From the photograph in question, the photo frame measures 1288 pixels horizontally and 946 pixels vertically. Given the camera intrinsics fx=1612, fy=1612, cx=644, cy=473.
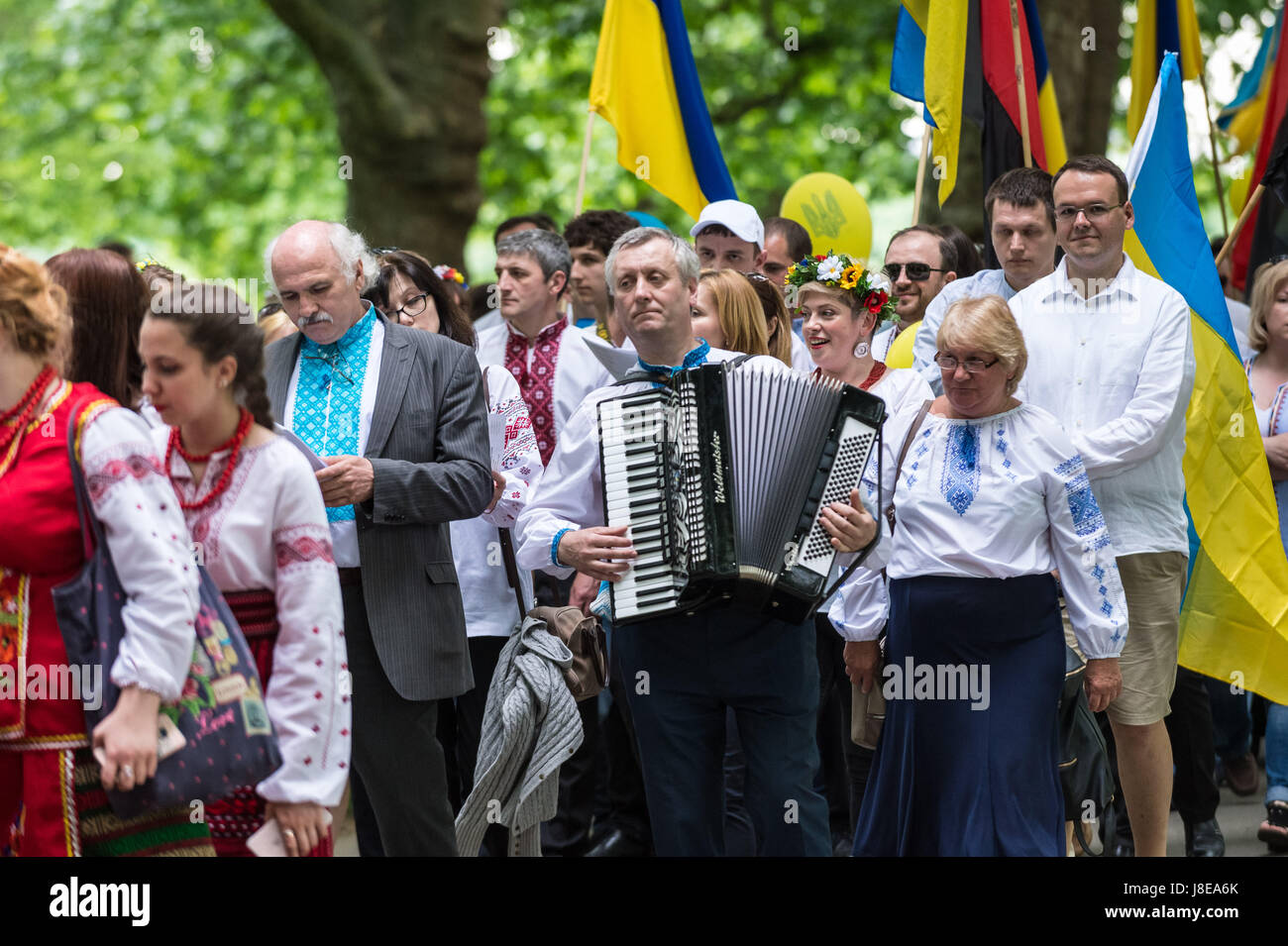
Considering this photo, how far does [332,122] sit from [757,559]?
13173 mm

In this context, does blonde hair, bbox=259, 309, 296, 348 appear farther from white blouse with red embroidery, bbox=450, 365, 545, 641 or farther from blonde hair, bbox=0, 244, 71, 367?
blonde hair, bbox=0, 244, 71, 367

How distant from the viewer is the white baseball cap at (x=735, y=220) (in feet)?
23.3

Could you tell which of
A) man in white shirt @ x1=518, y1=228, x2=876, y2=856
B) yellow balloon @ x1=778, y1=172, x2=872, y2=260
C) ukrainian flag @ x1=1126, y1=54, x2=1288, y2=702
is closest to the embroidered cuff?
man in white shirt @ x1=518, y1=228, x2=876, y2=856

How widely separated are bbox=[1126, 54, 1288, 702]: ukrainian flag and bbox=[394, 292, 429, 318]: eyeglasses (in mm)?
2773

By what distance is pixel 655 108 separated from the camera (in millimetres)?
8234

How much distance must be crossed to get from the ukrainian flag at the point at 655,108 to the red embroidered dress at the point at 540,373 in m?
1.75

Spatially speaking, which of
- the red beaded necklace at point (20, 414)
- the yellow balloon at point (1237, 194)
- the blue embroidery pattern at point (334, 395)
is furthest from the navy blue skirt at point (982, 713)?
the yellow balloon at point (1237, 194)

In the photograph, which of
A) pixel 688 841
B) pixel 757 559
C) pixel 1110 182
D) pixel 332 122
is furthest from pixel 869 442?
pixel 332 122

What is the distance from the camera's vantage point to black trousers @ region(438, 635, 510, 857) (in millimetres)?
5742

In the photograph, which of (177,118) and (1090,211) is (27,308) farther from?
(177,118)

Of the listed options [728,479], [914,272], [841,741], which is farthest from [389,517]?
[914,272]

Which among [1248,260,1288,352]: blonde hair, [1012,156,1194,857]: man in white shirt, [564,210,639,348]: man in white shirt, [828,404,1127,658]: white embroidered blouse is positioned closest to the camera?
[828,404,1127,658]: white embroidered blouse

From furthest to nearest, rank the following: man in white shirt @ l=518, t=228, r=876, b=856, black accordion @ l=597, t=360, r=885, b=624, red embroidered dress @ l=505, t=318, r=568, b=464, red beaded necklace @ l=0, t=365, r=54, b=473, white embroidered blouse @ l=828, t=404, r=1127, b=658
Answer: red embroidered dress @ l=505, t=318, r=568, b=464 < white embroidered blouse @ l=828, t=404, r=1127, b=658 < man in white shirt @ l=518, t=228, r=876, b=856 < black accordion @ l=597, t=360, r=885, b=624 < red beaded necklace @ l=0, t=365, r=54, b=473

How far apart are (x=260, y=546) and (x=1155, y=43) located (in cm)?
670
